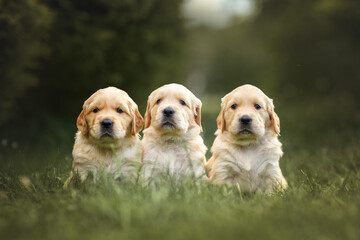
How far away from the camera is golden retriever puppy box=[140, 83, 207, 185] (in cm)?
428

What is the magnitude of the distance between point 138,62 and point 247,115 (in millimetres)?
5949

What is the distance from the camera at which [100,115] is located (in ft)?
13.8

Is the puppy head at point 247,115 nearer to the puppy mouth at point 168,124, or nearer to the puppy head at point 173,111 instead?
the puppy head at point 173,111

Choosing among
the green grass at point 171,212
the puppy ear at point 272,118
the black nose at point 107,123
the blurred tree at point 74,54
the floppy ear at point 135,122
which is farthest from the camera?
the blurred tree at point 74,54

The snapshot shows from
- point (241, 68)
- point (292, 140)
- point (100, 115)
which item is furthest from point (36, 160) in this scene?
point (241, 68)

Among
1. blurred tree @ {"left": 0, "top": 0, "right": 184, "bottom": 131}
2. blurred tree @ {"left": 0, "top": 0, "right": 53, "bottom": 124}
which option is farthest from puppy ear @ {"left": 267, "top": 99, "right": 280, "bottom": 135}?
blurred tree @ {"left": 0, "top": 0, "right": 184, "bottom": 131}

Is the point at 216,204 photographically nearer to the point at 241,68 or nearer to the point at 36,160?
the point at 36,160

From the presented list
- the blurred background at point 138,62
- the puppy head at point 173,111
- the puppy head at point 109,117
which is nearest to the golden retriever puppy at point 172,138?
the puppy head at point 173,111

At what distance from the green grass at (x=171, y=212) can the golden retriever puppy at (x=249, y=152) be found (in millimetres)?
178

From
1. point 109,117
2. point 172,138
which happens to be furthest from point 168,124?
point 109,117

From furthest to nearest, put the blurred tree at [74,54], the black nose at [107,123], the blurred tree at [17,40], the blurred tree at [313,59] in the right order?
the blurred tree at [313,59] → the blurred tree at [74,54] → the blurred tree at [17,40] → the black nose at [107,123]

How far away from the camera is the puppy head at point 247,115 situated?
425 cm

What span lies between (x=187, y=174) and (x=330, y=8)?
7.62 m

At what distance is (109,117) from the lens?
13.6 ft
